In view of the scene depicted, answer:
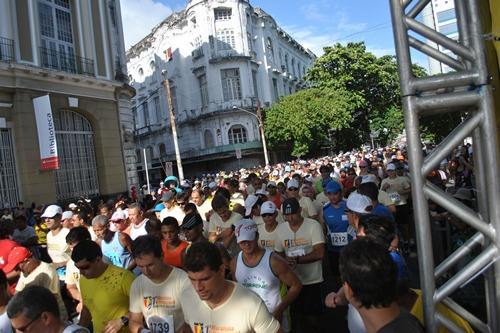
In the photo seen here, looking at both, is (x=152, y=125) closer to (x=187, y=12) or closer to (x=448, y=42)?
→ (x=187, y=12)

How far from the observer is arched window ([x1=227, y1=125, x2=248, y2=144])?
40875mm

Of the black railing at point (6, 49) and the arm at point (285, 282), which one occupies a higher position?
the black railing at point (6, 49)

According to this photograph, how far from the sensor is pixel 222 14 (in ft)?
136

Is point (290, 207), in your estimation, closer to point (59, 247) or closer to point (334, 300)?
point (334, 300)

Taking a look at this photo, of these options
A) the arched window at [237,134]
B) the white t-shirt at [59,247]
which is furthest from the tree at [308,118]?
the white t-shirt at [59,247]

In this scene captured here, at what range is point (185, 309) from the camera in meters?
2.77

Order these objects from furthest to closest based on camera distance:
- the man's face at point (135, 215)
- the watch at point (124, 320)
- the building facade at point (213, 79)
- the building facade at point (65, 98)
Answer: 1. the building facade at point (213, 79)
2. the building facade at point (65, 98)
3. the man's face at point (135, 215)
4. the watch at point (124, 320)

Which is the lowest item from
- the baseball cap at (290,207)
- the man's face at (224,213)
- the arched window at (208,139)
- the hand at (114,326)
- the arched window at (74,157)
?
the hand at (114,326)

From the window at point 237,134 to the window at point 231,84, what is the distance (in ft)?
10.1

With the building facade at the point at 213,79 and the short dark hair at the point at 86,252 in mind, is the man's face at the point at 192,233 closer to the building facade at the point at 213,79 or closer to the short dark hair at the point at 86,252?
the short dark hair at the point at 86,252

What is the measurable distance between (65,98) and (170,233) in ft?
42.4

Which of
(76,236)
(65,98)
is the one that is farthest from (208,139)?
(76,236)

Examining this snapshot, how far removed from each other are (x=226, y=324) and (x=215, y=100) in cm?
3944

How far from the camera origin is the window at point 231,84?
136 feet
